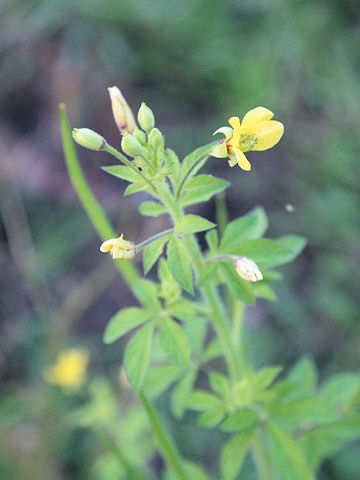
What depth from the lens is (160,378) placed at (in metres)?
1.80

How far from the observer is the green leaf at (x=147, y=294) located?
1.56 metres

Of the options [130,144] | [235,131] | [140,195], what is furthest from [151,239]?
[140,195]

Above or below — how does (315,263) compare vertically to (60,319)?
below

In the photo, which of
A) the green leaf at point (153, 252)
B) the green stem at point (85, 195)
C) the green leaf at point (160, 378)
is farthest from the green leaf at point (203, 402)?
the green leaf at point (153, 252)

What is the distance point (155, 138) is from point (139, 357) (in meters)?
0.66

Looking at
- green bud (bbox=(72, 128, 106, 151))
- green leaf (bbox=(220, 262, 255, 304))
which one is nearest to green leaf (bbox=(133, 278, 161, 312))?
green leaf (bbox=(220, 262, 255, 304))

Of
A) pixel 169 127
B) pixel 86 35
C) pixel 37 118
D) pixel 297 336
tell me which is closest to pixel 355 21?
pixel 169 127

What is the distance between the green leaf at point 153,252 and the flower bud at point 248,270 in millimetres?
224

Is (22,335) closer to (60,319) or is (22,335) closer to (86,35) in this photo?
(60,319)

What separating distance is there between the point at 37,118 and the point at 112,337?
3.23 m

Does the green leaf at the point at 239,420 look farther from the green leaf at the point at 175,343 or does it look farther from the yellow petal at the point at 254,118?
the yellow petal at the point at 254,118

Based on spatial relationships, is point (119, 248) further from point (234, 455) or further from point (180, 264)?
point (234, 455)

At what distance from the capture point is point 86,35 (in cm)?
416

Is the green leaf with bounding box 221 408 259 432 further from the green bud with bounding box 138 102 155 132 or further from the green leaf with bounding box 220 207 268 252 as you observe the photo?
the green bud with bounding box 138 102 155 132
